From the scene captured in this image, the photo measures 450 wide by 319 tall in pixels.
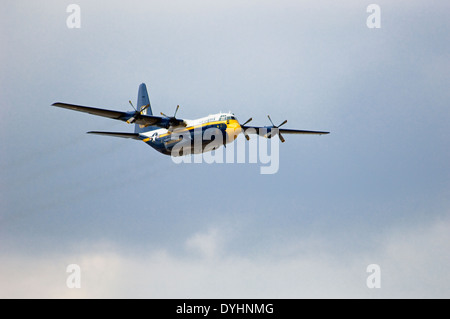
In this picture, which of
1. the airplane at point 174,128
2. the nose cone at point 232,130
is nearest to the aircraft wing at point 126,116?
the airplane at point 174,128

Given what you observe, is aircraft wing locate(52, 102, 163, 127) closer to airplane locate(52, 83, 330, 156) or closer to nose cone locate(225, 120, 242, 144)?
airplane locate(52, 83, 330, 156)

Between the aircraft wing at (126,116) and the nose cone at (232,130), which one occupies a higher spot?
the aircraft wing at (126,116)

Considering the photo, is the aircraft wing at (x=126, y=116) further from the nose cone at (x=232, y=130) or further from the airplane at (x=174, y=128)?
the nose cone at (x=232, y=130)

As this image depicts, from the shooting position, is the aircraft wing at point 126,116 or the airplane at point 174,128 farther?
the airplane at point 174,128

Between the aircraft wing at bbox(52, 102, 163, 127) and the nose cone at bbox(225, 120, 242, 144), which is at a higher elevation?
the aircraft wing at bbox(52, 102, 163, 127)

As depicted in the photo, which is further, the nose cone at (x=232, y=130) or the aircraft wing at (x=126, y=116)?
the nose cone at (x=232, y=130)

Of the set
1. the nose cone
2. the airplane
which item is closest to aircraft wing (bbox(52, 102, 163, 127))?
the airplane

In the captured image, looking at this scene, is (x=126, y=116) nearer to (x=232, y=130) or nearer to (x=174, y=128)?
(x=174, y=128)

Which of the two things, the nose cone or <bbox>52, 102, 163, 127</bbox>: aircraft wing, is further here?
the nose cone

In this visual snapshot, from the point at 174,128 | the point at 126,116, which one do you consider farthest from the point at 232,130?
the point at 126,116

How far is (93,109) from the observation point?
4556 cm

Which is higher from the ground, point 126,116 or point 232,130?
point 126,116
